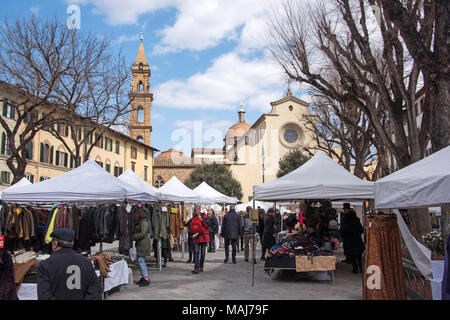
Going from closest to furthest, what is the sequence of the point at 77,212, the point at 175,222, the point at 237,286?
the point at 237,286 < the point at 77,212 < the point at 175,222

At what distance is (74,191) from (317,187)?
5.52 m

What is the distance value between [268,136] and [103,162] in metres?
23.3

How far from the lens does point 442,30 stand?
7664 millimetres

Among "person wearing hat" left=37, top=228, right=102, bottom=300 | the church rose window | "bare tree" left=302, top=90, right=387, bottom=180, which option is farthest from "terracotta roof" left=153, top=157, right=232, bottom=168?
"person wearing hat" left=37, top=228, right=102, bottom=300

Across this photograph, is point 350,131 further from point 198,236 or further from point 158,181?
point 158,181

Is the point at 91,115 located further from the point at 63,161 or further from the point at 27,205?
the point at 63,161

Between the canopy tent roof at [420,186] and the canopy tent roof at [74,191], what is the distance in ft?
18.3

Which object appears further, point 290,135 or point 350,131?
point 290,135

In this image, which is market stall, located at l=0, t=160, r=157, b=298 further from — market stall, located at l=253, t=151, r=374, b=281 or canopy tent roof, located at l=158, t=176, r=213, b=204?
canopy tent roof, located at l=158, t=176, r=213, b=204

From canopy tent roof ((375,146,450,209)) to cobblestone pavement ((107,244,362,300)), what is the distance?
2861mm

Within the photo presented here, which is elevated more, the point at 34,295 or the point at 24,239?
the point at 24,239

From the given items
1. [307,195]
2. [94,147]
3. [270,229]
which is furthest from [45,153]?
[307,195]

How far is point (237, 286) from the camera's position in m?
9.11
